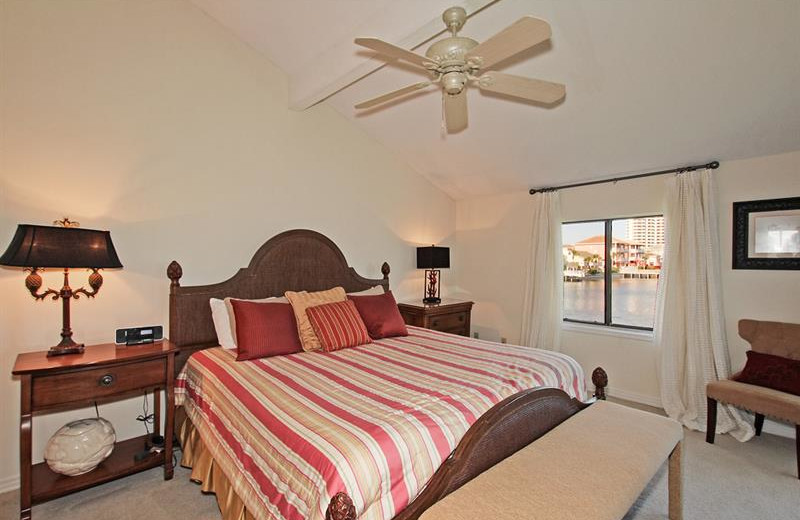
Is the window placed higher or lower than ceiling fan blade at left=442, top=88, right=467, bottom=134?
lower

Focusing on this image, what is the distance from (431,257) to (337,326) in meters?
1.86

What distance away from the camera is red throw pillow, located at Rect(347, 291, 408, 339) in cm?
312

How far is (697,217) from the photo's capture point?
3.26 m

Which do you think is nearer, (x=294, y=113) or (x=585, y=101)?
(x=585, y=101)

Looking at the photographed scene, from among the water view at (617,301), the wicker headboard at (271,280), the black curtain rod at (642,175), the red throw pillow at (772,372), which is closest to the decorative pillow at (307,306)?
the wicker headboard at (271,280)

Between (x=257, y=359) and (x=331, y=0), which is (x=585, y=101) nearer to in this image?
(x=331, y=0)

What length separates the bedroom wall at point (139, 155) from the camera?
2.34 meters

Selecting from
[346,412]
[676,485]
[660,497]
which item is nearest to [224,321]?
[346,412]

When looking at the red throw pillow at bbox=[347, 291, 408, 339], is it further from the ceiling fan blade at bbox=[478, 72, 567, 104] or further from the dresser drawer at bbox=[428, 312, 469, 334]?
the ceiling fan blade at bbox=[478, 72, 567, 104]

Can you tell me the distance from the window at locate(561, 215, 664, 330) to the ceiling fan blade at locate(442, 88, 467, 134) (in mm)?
2476

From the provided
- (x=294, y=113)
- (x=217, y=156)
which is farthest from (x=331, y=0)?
(x=217, y=156)

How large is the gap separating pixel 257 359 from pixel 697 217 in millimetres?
3649

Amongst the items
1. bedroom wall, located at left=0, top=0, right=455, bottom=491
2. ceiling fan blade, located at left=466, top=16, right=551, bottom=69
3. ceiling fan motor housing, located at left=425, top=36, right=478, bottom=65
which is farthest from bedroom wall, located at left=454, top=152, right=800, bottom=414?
ceiling fan motor housing, located at left=425, top=36, right=478, bottom=65

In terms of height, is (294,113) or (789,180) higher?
(294,113)
